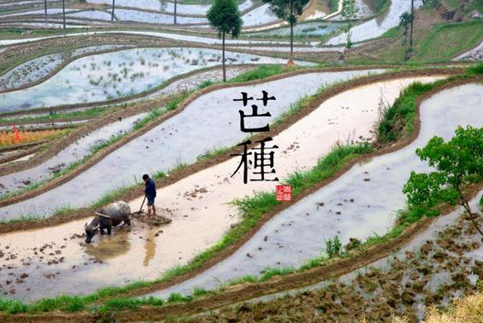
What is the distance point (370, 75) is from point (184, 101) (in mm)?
8054

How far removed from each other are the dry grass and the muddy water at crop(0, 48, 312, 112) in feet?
22.8

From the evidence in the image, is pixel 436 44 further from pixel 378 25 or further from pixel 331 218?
pixel 331 218

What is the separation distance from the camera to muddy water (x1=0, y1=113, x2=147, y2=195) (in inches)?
1094

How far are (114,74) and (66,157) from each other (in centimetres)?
2045

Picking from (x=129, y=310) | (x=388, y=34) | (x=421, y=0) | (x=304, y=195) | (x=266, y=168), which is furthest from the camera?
(x=421, y=0)

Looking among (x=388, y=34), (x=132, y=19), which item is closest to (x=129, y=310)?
(x=388, y=34)

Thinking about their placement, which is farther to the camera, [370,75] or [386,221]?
[370,75]

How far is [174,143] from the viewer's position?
27938 mm

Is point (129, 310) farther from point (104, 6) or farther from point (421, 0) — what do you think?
point (104, 6)

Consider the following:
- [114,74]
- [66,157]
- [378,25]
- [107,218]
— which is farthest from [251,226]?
[378,25]

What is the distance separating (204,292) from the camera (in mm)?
15859

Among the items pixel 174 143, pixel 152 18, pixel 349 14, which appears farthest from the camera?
pixel 152 18

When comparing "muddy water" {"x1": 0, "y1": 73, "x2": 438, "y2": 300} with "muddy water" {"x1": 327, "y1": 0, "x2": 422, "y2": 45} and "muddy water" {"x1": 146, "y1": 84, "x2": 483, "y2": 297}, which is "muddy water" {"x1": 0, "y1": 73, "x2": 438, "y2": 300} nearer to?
"muddy water" {"x1": 146, "y1": 84, "x2": 483, "y2": 297}

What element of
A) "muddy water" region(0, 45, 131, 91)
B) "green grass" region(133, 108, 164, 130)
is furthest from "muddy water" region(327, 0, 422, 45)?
"green grass" region(133, 108, 164, 130)
